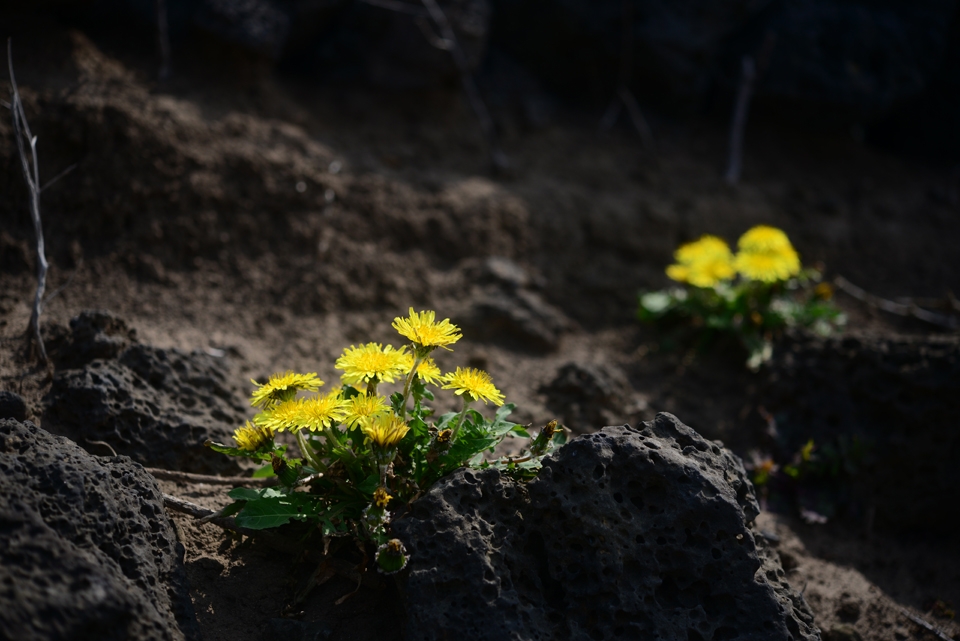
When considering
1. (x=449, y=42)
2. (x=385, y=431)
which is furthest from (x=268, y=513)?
(x=449, y=42)

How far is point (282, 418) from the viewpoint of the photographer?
238cm

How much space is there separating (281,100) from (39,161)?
1669 mm

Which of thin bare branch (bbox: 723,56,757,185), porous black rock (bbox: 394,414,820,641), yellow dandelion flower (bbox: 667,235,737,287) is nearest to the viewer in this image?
porous black rock (bbox: 394,414,820,641)

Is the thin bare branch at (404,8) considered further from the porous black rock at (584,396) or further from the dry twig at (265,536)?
the dry twig at (265,536)

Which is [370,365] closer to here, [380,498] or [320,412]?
[320,412]

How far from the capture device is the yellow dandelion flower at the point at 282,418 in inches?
92.3

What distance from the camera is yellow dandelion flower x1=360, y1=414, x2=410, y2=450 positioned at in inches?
91.2

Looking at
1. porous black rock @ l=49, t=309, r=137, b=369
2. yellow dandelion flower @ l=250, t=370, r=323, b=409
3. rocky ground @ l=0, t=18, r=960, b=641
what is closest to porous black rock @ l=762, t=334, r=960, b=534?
rocky ground @ l=0, t=18, r=960, b=641

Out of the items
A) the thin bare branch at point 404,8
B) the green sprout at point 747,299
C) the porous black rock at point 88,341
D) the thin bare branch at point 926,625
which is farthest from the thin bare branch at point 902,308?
the porous black rock at point 88,341

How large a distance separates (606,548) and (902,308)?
12.9ft

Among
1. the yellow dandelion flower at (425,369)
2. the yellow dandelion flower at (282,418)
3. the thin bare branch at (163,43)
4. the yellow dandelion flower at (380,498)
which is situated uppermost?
the thin bare branch at (163,43)

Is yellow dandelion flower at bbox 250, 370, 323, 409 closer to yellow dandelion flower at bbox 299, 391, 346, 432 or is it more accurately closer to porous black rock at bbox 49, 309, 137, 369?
yellow dandelion flower at bbox 299, 391, 346, 432

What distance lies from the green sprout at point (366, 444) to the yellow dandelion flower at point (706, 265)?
2508 mm

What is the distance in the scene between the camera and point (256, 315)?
4.23 metres
